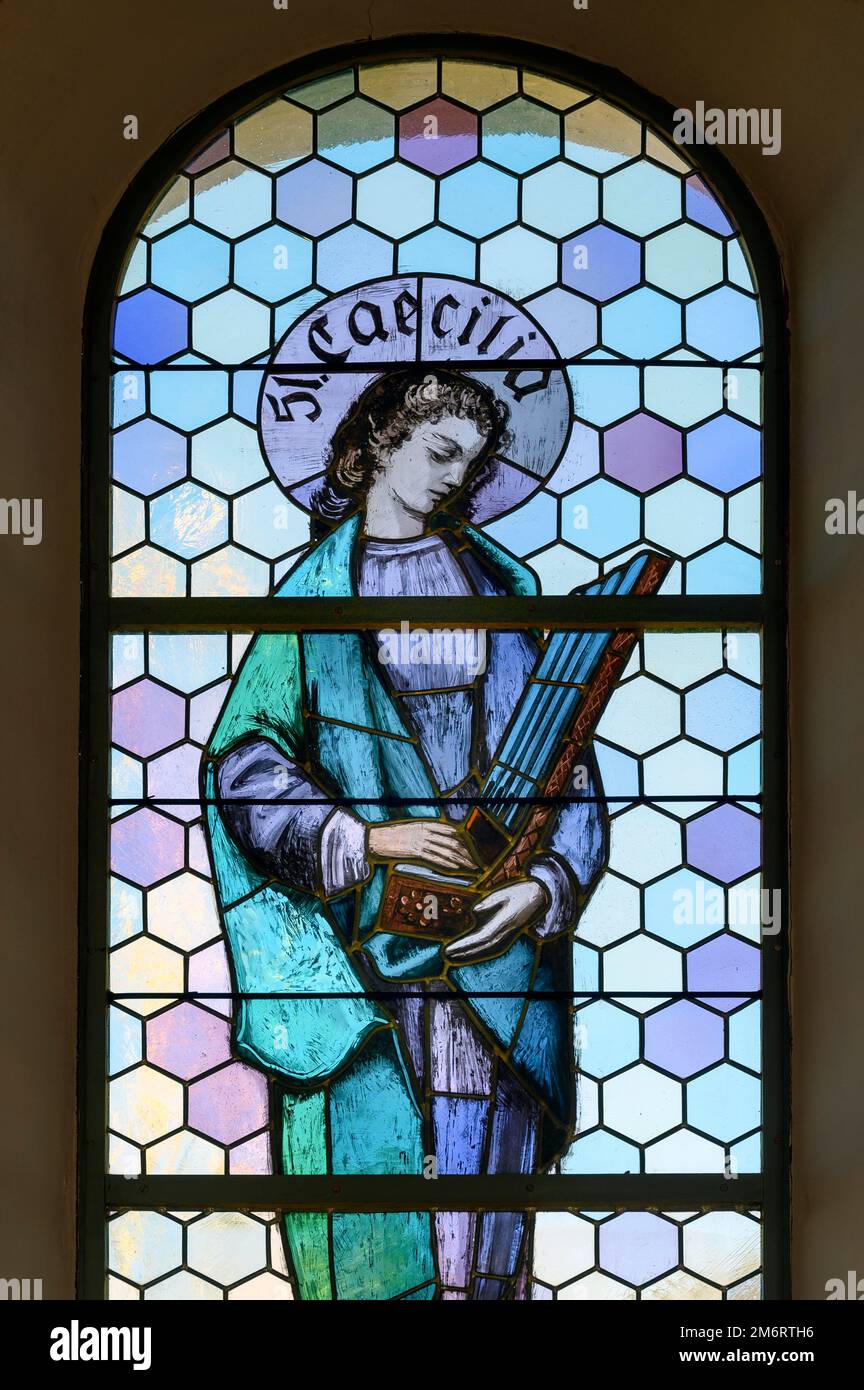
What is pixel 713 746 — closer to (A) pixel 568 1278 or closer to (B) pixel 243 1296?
(A) pixel 568 1278

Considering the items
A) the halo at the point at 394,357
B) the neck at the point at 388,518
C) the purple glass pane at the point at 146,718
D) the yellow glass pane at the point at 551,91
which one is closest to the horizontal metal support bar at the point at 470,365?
the halo at the point at 394,357

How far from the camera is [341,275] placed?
3.63 m

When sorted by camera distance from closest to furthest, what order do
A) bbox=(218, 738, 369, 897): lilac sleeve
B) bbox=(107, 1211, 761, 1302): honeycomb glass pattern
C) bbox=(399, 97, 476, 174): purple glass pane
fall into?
bbox=(107, 1211, 761, 1302): honeycomb glass pattern
bbox=(218, 738, 369, 897): lilac sleeve
bbox=(399, 97, 476, 174): purple glass pane

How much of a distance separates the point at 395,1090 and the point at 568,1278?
0.46 m

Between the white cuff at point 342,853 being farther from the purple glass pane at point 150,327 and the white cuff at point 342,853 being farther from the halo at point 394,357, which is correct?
the purple glass pane at point 150,327

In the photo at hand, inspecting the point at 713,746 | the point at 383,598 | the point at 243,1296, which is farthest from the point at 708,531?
the point at 243,1296

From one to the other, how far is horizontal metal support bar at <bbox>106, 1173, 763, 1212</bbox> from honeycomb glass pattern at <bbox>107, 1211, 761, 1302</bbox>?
2 cm

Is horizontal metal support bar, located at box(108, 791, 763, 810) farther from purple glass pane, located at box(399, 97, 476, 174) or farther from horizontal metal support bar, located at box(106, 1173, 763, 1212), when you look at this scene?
purple glass pane, located at box(399, 97, 476, 174)

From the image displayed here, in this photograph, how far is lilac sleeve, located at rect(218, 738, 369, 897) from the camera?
3453 millimetres

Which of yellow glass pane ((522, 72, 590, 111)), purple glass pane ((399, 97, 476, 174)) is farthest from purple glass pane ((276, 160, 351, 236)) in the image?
yellow glass pane ((522, 72, 590, 111))

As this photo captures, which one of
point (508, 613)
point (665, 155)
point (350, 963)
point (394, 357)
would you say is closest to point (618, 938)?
point (350, 963)

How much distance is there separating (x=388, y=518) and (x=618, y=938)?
36.1 inches

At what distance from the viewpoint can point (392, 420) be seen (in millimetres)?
3594

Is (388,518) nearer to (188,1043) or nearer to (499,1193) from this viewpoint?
(188,1043)
